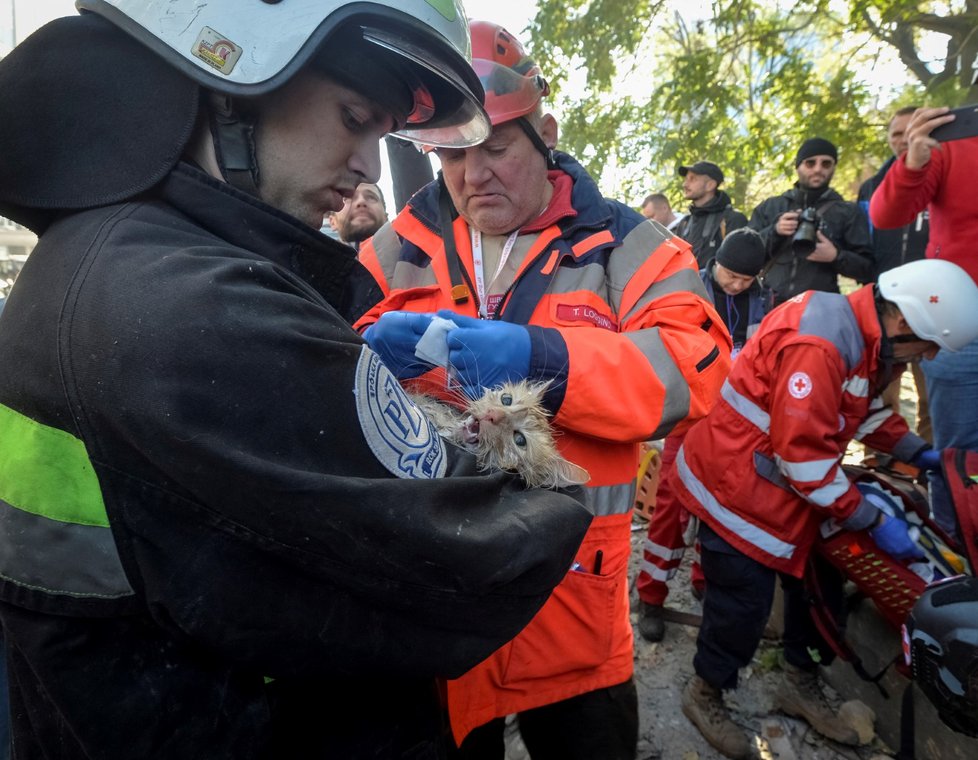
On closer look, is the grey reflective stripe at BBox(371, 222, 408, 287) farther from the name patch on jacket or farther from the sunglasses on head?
the sunglasses on head

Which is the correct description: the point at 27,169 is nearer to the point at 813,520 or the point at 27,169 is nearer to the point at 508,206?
the point at 508,206

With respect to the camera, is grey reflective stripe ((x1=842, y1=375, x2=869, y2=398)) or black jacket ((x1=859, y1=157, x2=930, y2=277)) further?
black jacket ((x1=859, y1=157, x2=930, y2=277))

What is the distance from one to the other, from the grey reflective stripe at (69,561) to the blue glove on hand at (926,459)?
3.72m

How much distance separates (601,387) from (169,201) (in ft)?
3.45

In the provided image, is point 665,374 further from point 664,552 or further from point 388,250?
point 664,552

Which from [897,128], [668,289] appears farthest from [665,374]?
[897,128]

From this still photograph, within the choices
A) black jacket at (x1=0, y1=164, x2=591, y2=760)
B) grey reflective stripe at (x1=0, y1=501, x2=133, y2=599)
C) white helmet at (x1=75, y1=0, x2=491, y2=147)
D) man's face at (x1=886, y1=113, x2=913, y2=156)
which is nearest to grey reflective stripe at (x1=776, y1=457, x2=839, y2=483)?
black jacket at (x1=0, y1=164, x2=591, y2=760)

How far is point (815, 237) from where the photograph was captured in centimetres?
499

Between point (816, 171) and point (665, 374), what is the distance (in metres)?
4.90

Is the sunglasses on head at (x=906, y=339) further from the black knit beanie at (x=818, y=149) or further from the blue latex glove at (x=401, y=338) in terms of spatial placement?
the black knit beanie at (x=818, y=149)

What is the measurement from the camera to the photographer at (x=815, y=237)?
5059mm

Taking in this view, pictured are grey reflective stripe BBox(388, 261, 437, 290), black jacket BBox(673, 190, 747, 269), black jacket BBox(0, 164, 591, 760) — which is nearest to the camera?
black jacket BBox(0, 164, 591, 760)

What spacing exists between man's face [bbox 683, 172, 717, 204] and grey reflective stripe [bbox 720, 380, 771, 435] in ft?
13.4

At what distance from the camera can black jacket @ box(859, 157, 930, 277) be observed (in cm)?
455
